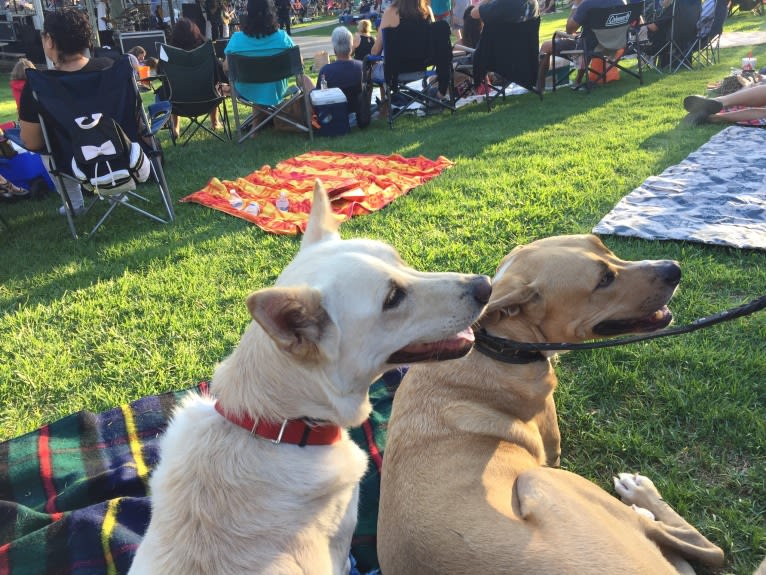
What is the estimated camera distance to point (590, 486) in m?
2.23

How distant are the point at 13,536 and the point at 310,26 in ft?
121

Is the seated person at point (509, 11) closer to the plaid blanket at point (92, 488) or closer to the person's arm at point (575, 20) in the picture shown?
the person's arm at point (575, 20)

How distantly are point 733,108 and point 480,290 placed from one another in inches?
310

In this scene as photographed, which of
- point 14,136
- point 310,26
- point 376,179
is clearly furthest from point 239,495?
point 310,26

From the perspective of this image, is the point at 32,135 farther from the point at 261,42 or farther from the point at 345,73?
the point at 345,73

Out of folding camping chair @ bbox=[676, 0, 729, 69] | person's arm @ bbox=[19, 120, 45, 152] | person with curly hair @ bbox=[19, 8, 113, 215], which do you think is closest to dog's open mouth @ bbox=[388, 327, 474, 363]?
person with curly hair @ bbox=[19, 8, 113, 215]

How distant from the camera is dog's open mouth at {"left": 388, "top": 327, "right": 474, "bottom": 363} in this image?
2.12m

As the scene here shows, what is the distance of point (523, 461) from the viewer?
93.4 inches

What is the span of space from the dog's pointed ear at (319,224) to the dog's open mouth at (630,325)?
1.39m

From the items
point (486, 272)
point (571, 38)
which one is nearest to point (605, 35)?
point (571, 38)

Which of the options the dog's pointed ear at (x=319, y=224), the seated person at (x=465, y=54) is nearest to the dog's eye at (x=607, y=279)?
the dog's pointed ear at (x=319, y=224)

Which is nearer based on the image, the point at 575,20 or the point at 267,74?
the point at 267,74

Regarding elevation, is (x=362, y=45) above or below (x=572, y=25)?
below

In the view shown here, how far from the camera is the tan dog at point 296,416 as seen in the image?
5.73ft
